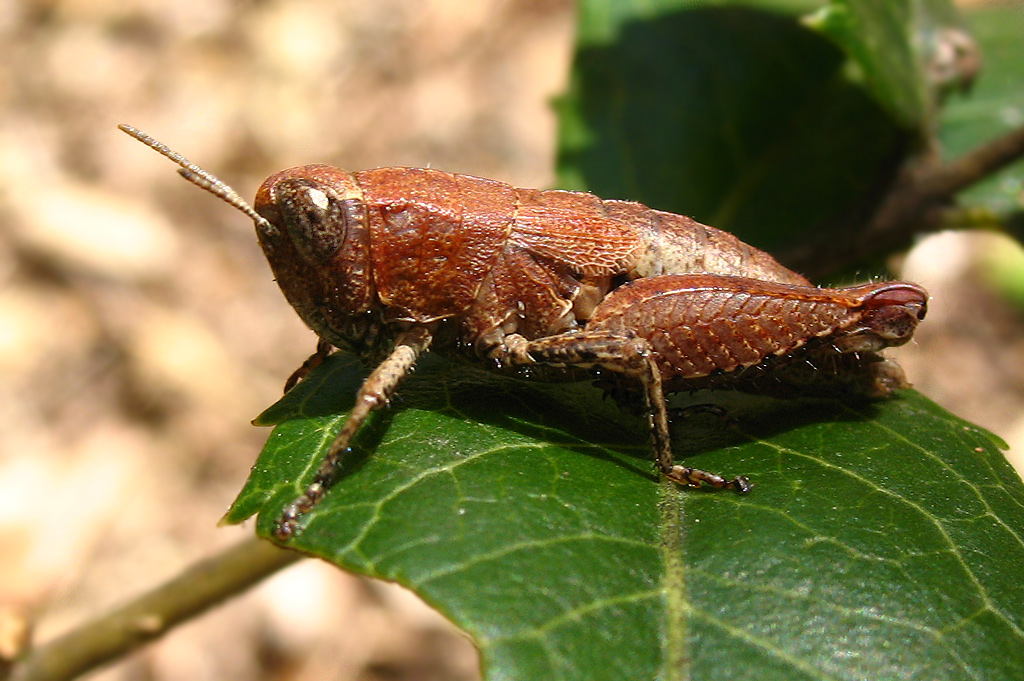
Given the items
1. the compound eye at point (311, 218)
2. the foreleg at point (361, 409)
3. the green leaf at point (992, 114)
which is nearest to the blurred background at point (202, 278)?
the green leaf at point (992, 114)

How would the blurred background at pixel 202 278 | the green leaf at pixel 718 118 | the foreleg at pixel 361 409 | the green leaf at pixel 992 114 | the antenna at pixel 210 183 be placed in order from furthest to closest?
the blurred background at pixel 202 278 → the green leaf at pixel 718 118 → the green leaf at pixel 992 114 → the antenna at pixel 210 183 → the foreleg at pixel 361 409

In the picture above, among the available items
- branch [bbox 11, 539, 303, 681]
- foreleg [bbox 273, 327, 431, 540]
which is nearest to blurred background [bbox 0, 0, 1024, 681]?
branch [bbox 11, 539, 303, 681]

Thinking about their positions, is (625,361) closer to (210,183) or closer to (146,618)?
(210,183)

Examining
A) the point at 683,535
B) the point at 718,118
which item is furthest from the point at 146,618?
the point at 718,118

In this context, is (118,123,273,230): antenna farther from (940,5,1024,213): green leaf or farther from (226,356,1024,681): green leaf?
(940,5,1024,213): green leaf

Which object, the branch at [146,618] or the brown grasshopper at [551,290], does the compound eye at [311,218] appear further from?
the branch at [146,618]
